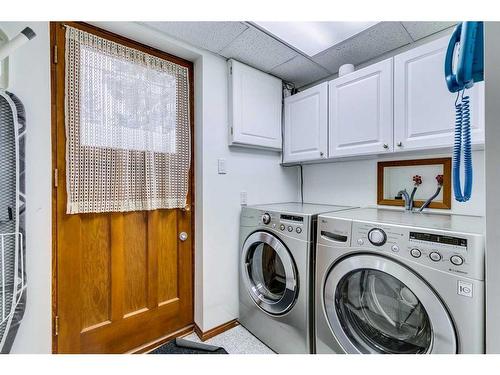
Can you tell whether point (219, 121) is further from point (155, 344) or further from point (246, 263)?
point (155, 344)

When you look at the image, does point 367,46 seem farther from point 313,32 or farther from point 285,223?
point 285,223

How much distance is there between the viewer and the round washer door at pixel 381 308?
95 cm

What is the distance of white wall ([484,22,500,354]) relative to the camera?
14.3 inches

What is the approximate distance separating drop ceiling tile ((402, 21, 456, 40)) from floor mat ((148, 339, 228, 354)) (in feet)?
8.07

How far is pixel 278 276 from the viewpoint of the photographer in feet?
5.63

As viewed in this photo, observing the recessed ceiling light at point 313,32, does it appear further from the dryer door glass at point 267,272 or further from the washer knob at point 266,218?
the dryer door glass at point 267,272

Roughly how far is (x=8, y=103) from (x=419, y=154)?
238 centimetres

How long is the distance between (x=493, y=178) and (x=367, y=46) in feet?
5.55

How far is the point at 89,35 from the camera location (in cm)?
133

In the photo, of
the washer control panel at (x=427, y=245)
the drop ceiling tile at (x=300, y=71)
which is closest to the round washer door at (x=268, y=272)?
the washer control panel at (x=427, y=245)

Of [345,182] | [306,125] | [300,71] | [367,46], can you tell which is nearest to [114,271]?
[306,125]

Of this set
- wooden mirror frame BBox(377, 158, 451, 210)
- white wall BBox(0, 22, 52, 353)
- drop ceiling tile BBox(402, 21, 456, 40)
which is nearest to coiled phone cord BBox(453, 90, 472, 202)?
wooden mirror frame BBox(377, 158, 451, 210)

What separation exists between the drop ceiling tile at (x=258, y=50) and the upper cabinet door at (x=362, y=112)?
457mm
